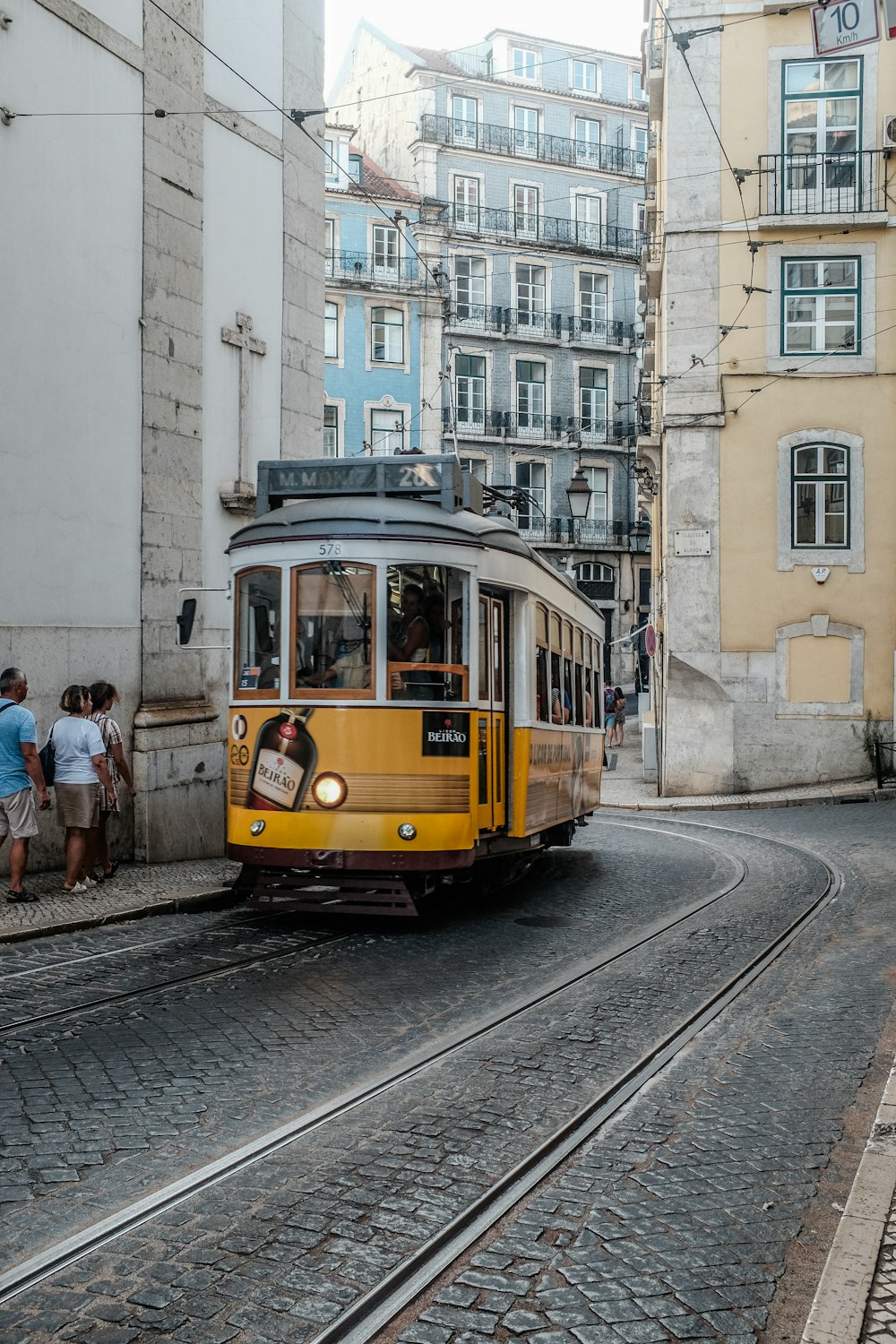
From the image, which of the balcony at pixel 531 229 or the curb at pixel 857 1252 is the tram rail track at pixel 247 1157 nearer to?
the curb at pixel 857 1252

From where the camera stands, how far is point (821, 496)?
2562cm

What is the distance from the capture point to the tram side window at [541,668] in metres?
11.6

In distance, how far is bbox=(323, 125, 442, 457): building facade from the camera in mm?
47938

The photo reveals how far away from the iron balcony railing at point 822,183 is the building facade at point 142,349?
11158 millimetres

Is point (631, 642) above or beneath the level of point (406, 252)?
beneath

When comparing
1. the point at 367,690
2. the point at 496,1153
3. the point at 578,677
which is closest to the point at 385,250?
the point at 578,677

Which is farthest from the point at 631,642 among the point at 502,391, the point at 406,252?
the point at 406,252

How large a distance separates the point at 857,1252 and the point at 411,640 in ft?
20.2

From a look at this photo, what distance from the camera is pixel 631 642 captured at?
52.8 meters

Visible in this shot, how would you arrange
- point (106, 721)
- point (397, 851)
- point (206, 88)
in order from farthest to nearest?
point (206, 88), point (106, 721), point (397, 851)

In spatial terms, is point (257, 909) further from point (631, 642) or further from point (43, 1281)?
point (631, 642)

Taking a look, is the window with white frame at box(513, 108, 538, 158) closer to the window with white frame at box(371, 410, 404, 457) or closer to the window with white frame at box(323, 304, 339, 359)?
the window with white frame at box(323, 304, 339, 359)

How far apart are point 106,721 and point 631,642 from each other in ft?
137

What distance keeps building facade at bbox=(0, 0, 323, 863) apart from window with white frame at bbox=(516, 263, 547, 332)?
34916mm
